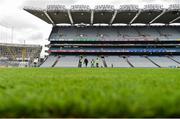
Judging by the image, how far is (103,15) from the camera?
2052 inches

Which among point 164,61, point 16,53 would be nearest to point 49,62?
point 164,61

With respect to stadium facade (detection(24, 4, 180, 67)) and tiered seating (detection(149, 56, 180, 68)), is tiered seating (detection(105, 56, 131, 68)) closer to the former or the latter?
stadium facade (detection(24, 4, 180, 67))

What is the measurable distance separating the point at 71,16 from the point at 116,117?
5247cm

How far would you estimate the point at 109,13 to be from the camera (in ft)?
167

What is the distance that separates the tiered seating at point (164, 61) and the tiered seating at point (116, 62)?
622 cm

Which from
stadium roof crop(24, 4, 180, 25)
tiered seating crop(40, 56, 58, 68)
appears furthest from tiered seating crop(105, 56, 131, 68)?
tiered seating crop(40, 56, 58, 68)

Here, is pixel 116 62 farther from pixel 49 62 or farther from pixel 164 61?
pixel 49 62

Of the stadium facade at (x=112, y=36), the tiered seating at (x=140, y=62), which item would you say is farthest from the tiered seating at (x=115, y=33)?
the tiered seating at (x=140, y=62)

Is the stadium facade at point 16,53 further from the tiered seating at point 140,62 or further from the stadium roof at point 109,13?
the tiered seating at point 140,62

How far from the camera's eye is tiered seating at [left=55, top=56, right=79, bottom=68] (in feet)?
162

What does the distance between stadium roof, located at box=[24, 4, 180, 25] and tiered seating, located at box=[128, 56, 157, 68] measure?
8.44 meters

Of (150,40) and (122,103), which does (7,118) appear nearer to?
(122,103)

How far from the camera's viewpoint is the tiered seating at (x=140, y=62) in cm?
4888

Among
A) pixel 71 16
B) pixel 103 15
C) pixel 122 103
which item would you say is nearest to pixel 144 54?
pixel 103 15
